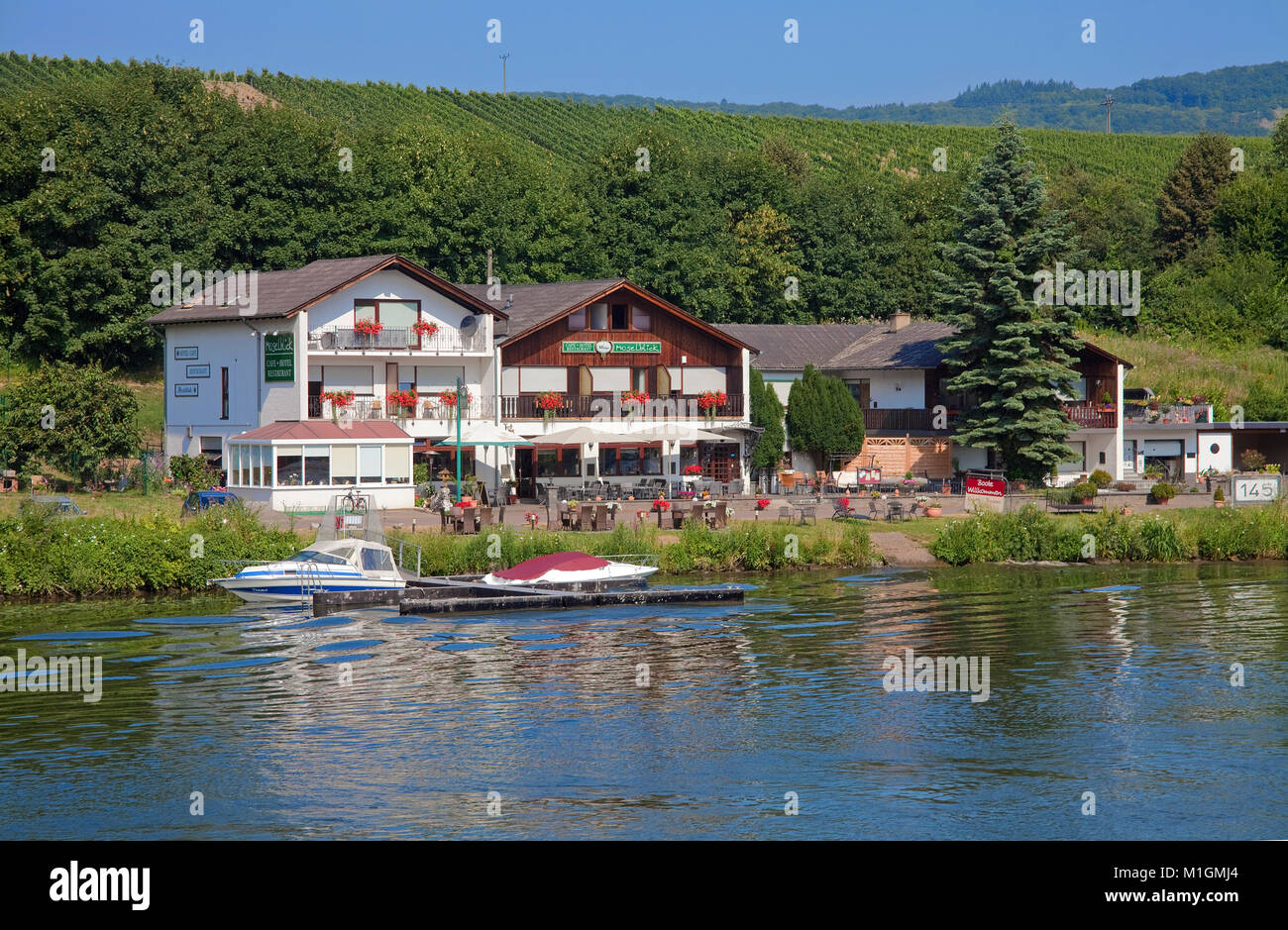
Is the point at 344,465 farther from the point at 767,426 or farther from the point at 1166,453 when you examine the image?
the point at 1166,453

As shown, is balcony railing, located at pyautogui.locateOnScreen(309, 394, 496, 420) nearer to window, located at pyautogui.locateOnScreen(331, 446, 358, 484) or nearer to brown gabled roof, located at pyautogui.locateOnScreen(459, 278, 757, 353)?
window, located at pyautogui.locateOnScreen(331, 446, 358, 484)

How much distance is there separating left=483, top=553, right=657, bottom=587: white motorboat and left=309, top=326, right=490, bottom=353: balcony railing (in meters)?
18.6

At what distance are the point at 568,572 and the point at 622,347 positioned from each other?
23.5 meters

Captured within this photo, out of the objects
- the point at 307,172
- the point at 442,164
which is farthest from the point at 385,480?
the point at 442,164

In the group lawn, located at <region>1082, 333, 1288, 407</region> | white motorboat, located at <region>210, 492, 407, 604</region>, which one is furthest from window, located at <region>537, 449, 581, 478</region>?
lawn, located at <region>1082, 333, 1288, 407</region>

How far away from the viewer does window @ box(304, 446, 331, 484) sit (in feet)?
163

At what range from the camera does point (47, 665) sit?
2761cm

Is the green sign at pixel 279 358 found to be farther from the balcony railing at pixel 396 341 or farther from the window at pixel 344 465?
the window at pixel 344 465

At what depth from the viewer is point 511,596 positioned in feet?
115

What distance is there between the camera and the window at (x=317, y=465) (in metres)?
49.6
